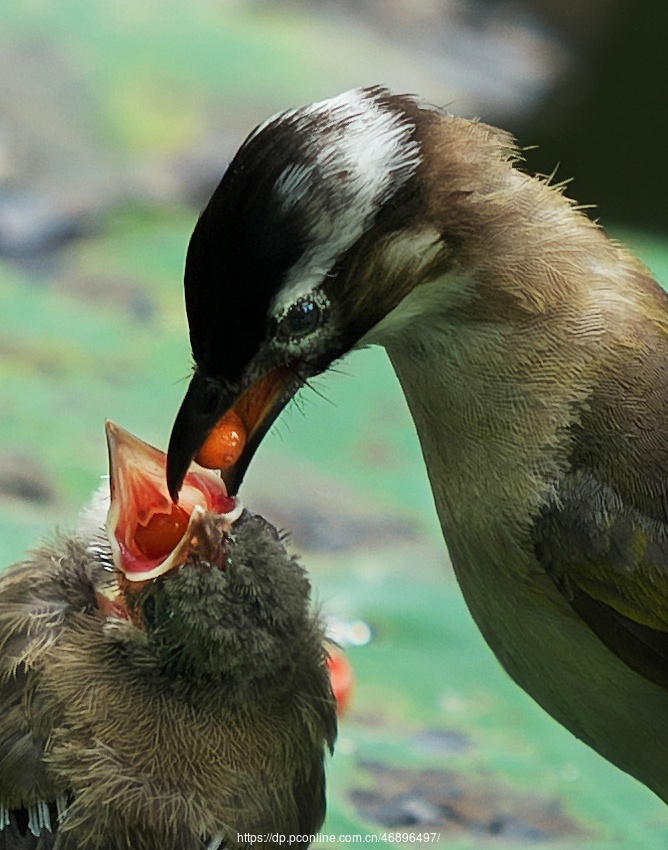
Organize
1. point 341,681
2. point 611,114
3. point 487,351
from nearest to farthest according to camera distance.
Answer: point 487,351
point 341,681
point 611,114

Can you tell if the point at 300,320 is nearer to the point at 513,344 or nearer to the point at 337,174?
the point at 337,174

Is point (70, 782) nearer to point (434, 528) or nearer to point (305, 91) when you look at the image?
point (434, 528)

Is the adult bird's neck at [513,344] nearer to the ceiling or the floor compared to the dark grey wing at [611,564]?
nearer to the ceiling

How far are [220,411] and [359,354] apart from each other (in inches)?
80.0

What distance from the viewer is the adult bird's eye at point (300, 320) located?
164 cm

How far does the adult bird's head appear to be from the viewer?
1589mm

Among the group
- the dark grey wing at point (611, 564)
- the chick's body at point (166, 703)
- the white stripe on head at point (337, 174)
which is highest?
the white stripe on head at point (337, 174)

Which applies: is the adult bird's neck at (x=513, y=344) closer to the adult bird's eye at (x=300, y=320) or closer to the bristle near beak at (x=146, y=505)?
the adult bird's eye at (x=300, y=320)

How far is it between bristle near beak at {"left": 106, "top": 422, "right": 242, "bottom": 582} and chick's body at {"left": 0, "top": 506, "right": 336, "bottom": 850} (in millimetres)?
38

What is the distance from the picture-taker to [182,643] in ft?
5.63

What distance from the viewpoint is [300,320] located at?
1.66 metres

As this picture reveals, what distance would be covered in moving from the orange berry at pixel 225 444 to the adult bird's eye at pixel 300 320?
14cm

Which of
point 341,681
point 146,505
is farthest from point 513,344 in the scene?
point 341,681

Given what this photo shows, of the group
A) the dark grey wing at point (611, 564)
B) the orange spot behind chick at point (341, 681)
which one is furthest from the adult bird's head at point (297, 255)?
the orange spot behind chick at point (341, 681)
